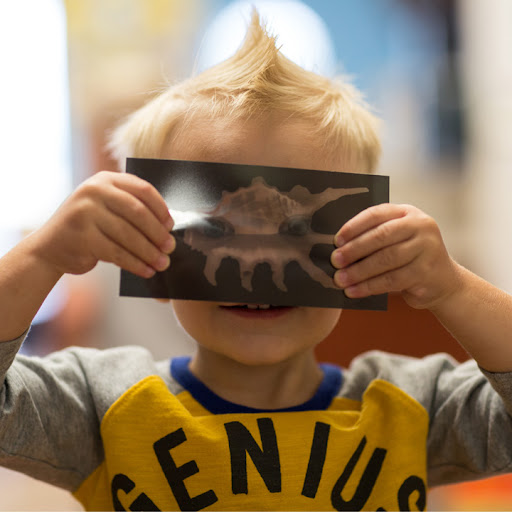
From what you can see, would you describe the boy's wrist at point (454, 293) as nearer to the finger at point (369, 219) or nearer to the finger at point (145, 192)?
the finger at point (369, 219)

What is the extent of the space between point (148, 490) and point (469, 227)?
1.97 meters

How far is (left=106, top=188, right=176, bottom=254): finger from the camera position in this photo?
0.57m

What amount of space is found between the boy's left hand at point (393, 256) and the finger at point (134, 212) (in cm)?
18

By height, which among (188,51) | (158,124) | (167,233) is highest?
(188,51)

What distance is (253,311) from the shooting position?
A: 0.72 m

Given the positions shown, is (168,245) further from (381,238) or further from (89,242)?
(381,238)

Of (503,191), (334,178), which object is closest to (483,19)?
(503,191)

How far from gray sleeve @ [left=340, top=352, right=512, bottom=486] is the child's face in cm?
15

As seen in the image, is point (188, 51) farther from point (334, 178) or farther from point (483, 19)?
point (334, 178)

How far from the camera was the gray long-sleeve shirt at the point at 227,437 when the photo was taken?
0.69 m

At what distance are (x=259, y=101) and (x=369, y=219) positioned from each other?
21 cm

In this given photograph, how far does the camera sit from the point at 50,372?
725 mm

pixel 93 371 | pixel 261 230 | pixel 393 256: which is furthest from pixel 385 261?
pixel 93 371

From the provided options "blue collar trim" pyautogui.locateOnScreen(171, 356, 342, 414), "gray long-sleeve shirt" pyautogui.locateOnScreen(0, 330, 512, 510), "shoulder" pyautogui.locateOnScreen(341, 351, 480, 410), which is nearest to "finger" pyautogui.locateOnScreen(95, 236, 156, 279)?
"gray long-sleeve shirt" pyautogui.locateOnScreen(0, 330, 512, 510)
